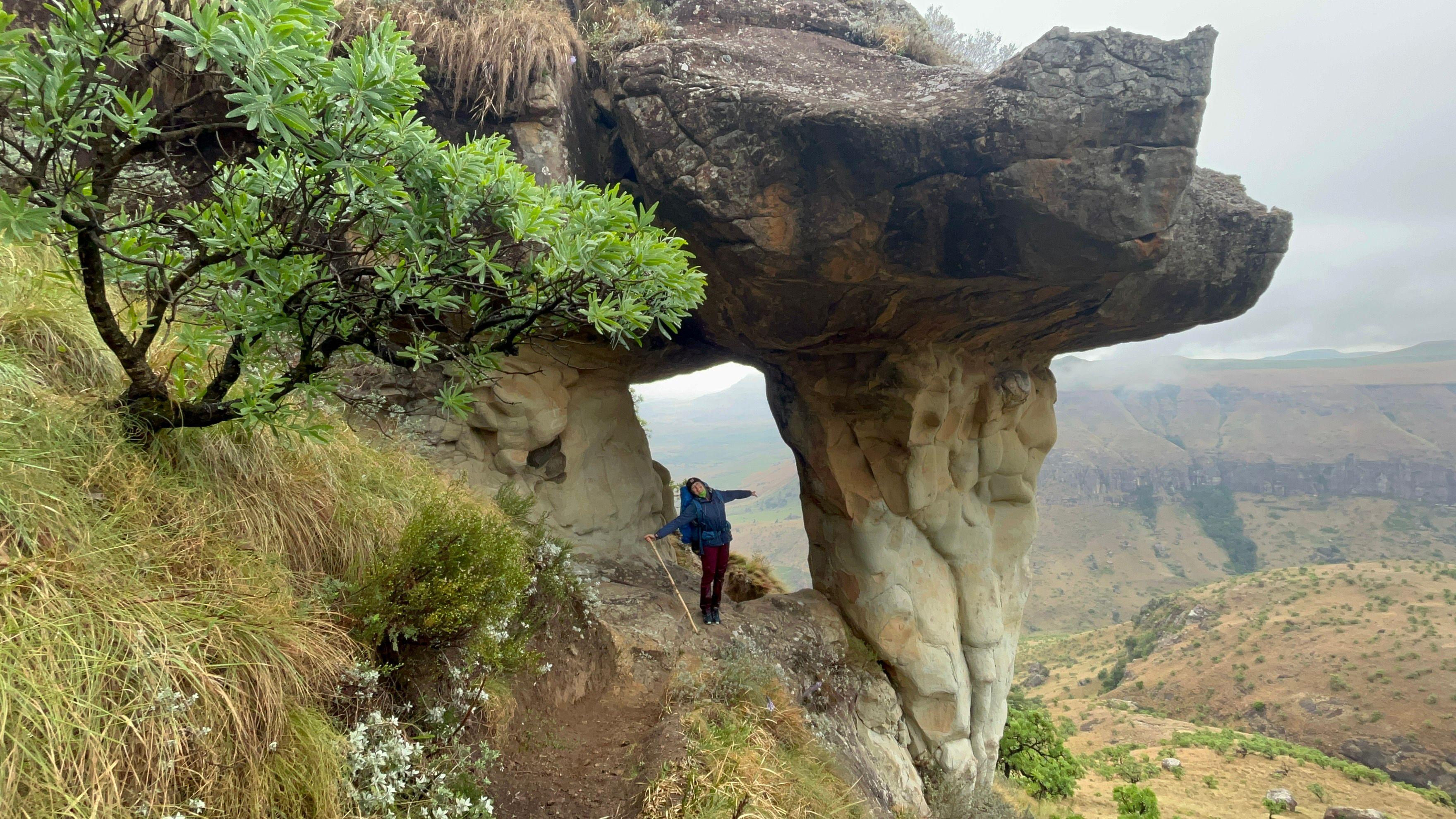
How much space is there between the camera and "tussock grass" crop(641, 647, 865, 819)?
4.20 meters

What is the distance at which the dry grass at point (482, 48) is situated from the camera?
691 centimetres

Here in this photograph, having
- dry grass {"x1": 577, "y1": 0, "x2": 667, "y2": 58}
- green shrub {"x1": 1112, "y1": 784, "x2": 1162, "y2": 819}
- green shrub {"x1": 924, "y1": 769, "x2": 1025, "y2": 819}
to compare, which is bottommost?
green shrub {"x1": 1112, "y1": 784, "x2": 1162, "y2": 819}

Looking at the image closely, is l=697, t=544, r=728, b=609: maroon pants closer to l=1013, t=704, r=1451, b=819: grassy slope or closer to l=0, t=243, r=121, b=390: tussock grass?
l=0, t=243, r=121, b=390: tussock grass

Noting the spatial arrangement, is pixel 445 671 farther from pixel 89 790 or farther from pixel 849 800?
pixel 849 800

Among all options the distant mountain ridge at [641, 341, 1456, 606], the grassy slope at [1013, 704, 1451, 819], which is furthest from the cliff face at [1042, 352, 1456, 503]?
the grassy slope at [1013, 704, 1451, 819]

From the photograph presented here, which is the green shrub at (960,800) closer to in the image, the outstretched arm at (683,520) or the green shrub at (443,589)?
the outstretched arm at (683,520)

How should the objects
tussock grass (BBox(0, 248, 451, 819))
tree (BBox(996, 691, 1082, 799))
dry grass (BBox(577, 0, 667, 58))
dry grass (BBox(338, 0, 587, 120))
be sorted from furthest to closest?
tree (BBox(996, 691, 1082, 799)) < dry grass (BBox(577, 0, 667, 58)) < dry grass (BBox(338, 0, 587, 120)) < tussock grass (BBox(0, 248, 451, 819))

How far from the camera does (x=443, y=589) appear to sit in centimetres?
393

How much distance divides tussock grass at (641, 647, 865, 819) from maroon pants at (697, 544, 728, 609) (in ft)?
2.17

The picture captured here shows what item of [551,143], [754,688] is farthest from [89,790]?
[551,143]

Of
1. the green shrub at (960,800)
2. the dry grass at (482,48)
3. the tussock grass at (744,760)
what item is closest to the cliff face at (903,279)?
the green shrub at (960,800)

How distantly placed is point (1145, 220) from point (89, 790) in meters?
7.74

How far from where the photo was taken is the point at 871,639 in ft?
31.8

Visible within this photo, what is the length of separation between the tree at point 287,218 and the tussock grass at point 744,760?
9.21 feet
